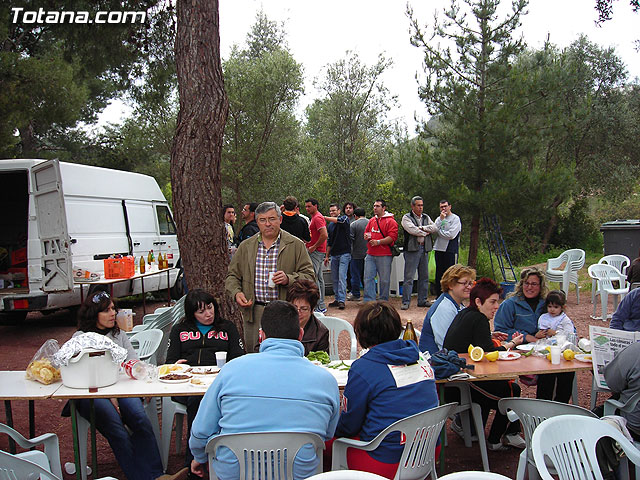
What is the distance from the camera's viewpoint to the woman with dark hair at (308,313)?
12.5 ft

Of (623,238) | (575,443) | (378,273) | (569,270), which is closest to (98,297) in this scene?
(575,443)

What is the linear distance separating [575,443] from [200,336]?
2.45 metres

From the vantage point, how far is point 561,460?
229cm

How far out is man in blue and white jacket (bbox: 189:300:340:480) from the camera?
89.0 inches

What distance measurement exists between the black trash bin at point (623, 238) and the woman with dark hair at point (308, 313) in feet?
30.6

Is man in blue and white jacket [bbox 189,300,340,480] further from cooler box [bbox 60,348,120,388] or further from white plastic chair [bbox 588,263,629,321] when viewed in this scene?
white plastic chair [bbox 588,263,629,321]

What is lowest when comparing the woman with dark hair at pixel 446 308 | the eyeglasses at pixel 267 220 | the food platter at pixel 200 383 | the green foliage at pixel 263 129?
the food platter at pixel 200 383

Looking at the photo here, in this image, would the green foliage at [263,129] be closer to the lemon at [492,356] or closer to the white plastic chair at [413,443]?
the lemon at [492,356]

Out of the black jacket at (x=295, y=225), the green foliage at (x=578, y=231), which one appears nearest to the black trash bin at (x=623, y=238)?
the green foliage at (x=578, y=231)

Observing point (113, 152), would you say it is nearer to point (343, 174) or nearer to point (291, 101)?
point (291, 101)

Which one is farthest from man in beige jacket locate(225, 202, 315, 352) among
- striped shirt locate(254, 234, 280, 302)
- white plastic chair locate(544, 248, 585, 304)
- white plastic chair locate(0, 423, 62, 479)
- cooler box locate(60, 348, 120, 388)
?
white plastic chair locate(544, 248, 585, 304)

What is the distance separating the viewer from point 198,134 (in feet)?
16.5

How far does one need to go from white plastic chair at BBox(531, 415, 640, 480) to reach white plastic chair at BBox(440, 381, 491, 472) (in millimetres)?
1126

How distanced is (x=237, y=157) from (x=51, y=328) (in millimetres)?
8262
